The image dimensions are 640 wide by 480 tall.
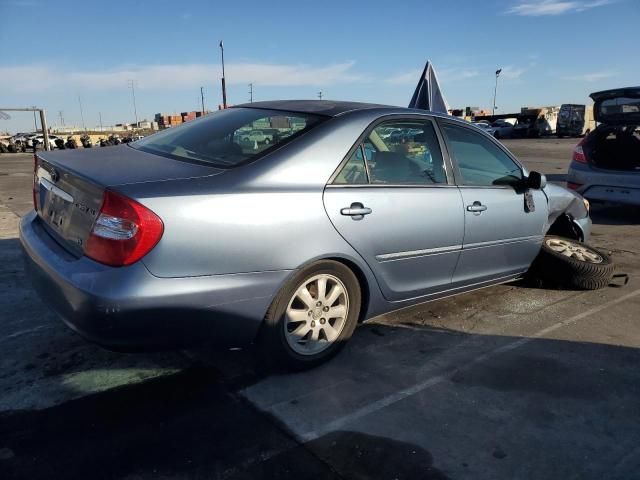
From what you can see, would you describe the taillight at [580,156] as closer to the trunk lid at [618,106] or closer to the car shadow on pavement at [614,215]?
the trunk lid at [618,106]

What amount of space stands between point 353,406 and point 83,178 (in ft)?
5.89

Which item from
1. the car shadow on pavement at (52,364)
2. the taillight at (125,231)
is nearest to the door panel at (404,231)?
the taillight at (125,231)

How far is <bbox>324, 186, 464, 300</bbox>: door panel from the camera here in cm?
302

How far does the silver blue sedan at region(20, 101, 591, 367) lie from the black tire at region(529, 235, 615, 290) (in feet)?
2.14

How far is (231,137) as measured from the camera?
3.23 metres

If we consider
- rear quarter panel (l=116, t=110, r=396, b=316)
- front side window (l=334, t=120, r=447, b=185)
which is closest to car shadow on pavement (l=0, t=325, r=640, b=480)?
rear quarter panel (l=116, t=110, r=396, b=316)

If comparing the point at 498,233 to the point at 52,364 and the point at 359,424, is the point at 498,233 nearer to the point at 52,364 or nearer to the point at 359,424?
the point at 359,424

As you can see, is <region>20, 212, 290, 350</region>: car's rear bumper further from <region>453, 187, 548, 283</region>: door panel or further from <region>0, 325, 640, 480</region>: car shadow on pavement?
<region>453, 187, 548, 283</region>: door panel

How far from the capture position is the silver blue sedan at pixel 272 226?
2414 mm

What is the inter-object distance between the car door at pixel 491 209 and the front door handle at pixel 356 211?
0.95m

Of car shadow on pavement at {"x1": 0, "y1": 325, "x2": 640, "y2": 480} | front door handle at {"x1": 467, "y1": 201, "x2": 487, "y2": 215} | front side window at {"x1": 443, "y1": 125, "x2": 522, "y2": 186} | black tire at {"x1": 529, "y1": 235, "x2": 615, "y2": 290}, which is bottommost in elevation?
car shadow on pavement at {"x1": 0, "y1": 325, "x2": 640, "y2": 480}

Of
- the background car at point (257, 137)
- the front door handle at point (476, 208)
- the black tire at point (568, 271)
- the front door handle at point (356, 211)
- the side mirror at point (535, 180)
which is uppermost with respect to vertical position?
the background car at point (257, 137)

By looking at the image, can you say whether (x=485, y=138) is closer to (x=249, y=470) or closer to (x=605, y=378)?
(x=605, y=378)

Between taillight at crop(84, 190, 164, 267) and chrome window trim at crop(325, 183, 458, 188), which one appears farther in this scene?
chrome window trim at crop(325, 183, 458, 188)
